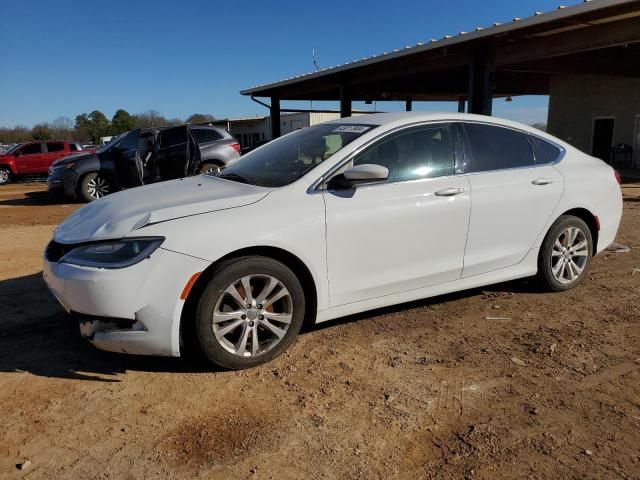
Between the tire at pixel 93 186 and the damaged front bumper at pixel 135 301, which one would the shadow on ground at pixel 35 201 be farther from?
the damaged front bumper at pixel 135 301

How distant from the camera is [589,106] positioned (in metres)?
20.6

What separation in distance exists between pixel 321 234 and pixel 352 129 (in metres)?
1.07

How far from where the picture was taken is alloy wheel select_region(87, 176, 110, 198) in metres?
12.5

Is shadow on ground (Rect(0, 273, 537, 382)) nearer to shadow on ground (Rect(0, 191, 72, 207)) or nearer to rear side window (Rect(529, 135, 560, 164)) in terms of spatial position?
rear side window (Rect(529, 135, 560, 164))

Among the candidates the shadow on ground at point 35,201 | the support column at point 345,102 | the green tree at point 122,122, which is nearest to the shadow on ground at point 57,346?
the shadow on ground at point 35,201

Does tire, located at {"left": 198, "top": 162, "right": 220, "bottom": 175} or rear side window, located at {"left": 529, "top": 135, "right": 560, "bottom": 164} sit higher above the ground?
rear side window, located at {"left": 529, "top": 135, "right": 560, "bottom": 164}

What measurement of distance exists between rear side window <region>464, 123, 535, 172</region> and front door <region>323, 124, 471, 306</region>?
22 centimetres

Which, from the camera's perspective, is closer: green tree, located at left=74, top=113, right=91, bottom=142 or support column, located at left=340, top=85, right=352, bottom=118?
support column, located at left=340, top=85, right=352, bottom=118

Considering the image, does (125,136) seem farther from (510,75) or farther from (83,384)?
(510,75)

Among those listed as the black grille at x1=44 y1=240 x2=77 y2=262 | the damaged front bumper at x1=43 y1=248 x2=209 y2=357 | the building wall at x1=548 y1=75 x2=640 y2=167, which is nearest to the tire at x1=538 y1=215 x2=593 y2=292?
the damaged front bumper at x1=43 y1=248 x2=209 y2=357

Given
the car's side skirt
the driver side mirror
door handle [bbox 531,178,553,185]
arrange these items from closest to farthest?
1. the driver side mirror
2. the car's side skirt
3. door handle [bbox 531,178,553,185]

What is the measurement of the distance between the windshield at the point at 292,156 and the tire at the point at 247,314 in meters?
0.69

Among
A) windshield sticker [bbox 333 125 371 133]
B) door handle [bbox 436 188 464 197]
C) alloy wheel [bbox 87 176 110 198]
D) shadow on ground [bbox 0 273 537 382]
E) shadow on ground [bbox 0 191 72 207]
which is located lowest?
shadow on ground [bbox 0 191 72 207]

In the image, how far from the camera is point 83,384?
10.5ft
